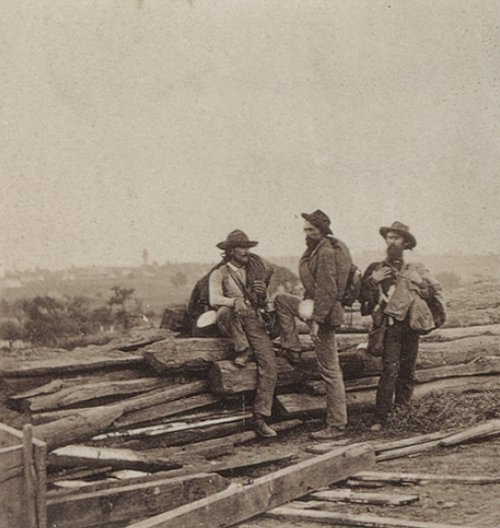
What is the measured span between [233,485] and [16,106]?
402cm

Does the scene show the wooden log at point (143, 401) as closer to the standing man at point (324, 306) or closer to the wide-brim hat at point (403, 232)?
the standing man at point (324, 306)

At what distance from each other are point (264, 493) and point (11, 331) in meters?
3.27

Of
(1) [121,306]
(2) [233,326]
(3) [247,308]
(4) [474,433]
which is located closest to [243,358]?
(2) [233,326]

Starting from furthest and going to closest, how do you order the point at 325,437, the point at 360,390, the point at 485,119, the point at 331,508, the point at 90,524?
1. the point at 485,119
2. the point at 360,390
3. the point at 325,437
4. the point at 331,508
5. the point at 90,524

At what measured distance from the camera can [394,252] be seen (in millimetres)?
6910

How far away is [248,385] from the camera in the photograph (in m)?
6.43

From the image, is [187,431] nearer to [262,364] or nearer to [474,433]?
[262,364]

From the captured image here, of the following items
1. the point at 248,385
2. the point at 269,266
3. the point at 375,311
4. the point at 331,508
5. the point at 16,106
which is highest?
the point at 16,106

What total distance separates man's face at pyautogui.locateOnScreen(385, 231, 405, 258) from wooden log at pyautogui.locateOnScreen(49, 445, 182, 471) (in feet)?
9.76

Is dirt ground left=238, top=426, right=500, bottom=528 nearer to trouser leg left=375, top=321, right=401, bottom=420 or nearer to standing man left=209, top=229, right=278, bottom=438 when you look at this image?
trouser leg left=375, top=321, right=401, bottom=420

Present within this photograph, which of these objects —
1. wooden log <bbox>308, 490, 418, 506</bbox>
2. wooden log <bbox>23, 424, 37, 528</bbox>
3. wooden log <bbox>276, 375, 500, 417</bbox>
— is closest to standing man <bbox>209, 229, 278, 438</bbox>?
wooden log <bbox>276, 375, 500, 417</bbox>

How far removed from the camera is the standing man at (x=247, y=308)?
6414 mm

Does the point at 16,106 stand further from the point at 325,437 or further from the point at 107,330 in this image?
the point at 325,437

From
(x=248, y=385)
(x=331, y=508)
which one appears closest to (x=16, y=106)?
(x=248, y=385)
